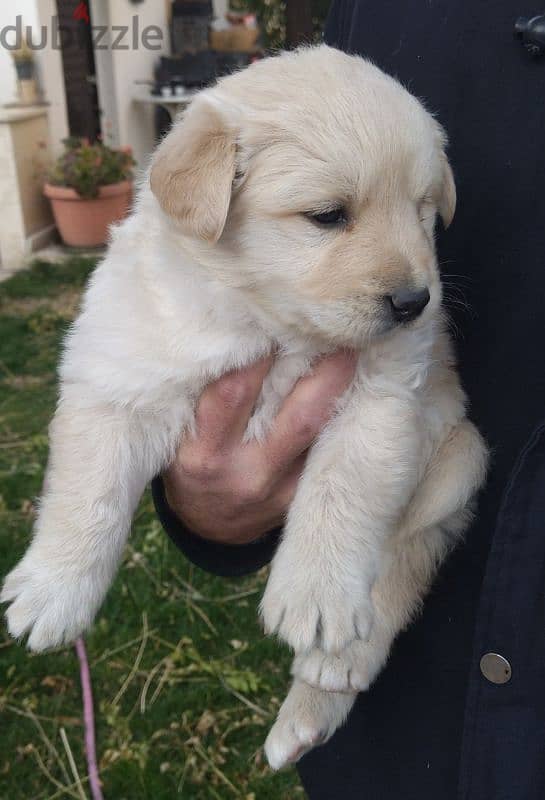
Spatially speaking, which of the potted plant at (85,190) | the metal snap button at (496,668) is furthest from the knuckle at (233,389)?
the potted plant at (85,190)

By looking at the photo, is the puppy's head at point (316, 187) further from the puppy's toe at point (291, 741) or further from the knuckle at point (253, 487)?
the puppy's toe at point (291, 741)

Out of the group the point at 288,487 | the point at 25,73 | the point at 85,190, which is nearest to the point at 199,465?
the point at 288,487

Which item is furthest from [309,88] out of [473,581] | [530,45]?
[473,581]

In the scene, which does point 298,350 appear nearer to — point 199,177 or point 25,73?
point 199,177

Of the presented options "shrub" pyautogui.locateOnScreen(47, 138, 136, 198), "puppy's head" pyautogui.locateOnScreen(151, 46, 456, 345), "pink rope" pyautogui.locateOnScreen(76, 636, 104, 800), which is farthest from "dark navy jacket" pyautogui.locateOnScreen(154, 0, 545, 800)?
"shrub" pyautogui.locateOnScreen(47, 138, 136, 198)

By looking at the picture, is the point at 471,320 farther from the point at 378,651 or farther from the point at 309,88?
the point at 378,651

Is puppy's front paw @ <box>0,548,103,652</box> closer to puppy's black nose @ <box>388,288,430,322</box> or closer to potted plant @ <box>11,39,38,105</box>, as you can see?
puppy's black nose @ <box>388,288,430,322</box>
